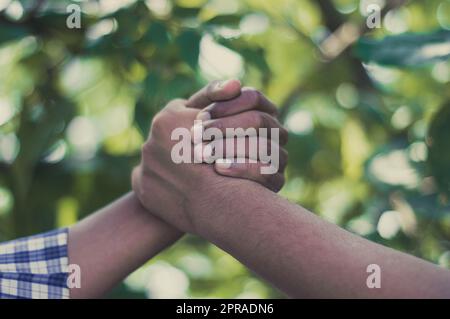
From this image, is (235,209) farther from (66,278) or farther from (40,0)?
(40,0)

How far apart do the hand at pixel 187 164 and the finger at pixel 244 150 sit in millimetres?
13

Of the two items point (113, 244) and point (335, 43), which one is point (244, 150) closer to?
point (113, 244)

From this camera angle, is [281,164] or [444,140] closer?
[281,164]

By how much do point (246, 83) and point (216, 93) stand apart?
390 millimetres

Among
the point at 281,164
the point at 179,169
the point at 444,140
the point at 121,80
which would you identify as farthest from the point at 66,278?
the point at 444,140

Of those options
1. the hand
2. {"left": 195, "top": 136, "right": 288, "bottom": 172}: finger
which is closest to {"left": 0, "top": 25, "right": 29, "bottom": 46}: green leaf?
the hand

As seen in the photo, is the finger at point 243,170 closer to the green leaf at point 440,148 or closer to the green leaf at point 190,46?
the green leaf at point 190,46

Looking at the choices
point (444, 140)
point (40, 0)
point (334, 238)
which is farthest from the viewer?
Result: point (40, 0)

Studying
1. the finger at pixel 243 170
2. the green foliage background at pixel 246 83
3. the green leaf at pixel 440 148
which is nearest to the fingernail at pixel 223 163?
the finger at pixel 243 170

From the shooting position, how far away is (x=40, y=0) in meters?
1.30

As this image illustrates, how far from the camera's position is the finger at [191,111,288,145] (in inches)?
39.5

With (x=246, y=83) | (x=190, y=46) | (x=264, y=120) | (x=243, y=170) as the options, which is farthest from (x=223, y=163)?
(x=246, y=83)

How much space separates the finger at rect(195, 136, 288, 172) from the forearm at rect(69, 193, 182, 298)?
0.15 m

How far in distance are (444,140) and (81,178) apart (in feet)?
2.02
